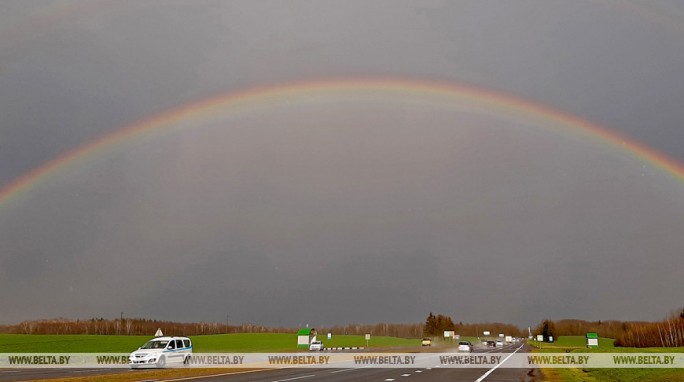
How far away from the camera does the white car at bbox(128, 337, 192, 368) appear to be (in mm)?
45469

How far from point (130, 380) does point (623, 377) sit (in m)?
28.9

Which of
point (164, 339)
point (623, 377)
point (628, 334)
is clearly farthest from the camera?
point (628, 334)

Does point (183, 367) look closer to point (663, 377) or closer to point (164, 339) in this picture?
point (164, 339)

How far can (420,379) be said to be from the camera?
126ft

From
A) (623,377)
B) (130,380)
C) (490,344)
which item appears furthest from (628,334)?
(130,380)

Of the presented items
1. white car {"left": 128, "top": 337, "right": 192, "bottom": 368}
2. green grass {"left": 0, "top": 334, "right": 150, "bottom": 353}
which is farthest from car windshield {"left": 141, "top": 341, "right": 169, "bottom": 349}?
green grass {"left": 0, "top": 334, "right": 150, "bottom": 353}

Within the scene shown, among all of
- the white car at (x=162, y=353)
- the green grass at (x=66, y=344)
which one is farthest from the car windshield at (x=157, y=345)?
the green grass at (x=66, y=344)

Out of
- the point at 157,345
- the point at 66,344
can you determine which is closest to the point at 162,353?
the point at 157,345

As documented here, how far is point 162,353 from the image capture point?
4622 centimetres

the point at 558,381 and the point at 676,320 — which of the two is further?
the point at 676,320

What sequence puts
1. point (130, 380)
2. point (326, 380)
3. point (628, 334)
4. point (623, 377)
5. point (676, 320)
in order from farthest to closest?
point (628, 334) → point (676, 320) → point (623, 377) → point (326, 380) → point (130, 380)

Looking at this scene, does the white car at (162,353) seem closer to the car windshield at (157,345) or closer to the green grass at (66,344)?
the car windshield at (157,345)

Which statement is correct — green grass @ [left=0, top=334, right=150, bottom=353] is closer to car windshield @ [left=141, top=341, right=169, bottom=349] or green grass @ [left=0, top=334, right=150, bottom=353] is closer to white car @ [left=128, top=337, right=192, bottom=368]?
white car @ [left=128, top=337, right=192, bottom=368]

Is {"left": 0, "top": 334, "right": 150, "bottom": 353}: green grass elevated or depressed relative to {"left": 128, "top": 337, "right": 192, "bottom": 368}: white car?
elevated
